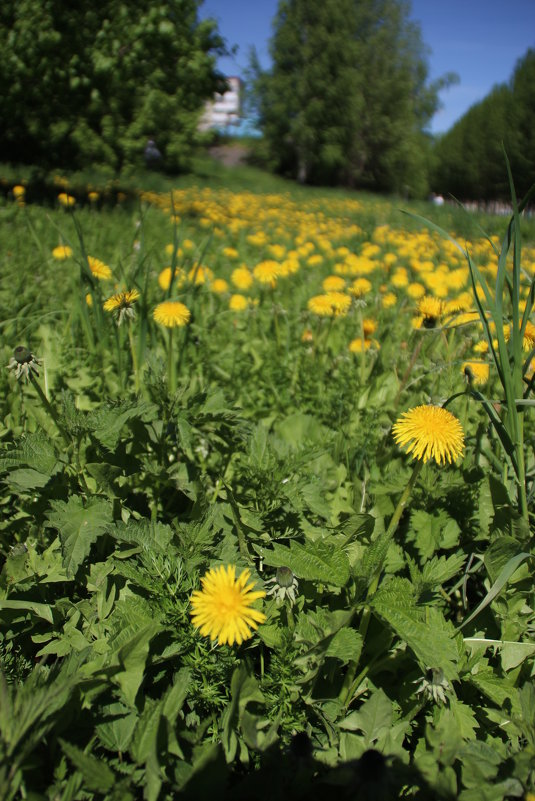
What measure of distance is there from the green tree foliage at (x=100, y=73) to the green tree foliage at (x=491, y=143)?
88.9ft

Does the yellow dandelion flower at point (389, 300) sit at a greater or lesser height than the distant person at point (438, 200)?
lesser

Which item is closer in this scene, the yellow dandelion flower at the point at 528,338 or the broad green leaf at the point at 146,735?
the broad green leaf at the point at 146,735

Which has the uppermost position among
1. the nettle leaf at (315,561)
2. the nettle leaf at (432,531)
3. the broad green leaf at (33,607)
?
the nettle leaf at (315,561)

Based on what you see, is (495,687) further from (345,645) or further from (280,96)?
(280,96)

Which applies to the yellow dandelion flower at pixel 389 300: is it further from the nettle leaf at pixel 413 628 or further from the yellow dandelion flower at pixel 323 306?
the nettle leaf at pixel 413 628

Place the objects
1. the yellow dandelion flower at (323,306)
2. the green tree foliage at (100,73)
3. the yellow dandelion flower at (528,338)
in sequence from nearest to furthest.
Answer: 1. the yellow dandelion flower at (528,338)
2. the yellow dandelion flower at (323,306)
3. the green tree foliage at (100,73)

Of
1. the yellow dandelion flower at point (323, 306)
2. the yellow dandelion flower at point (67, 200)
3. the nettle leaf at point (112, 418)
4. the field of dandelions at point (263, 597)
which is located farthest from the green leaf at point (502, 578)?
the yellow dandelion flower at point (67, 200)

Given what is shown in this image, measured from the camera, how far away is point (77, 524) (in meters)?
1.28

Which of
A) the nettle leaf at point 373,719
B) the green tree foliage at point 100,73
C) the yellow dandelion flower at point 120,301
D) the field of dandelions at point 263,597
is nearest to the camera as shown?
the field of dandelions at point 263,597

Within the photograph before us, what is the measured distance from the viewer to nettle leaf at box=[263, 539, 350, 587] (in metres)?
1.15

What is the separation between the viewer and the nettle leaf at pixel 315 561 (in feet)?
3.76

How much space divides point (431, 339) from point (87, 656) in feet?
6.60

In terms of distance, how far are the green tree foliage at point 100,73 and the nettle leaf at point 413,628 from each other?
338 inches

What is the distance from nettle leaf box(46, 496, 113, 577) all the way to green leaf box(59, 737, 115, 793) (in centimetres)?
40
